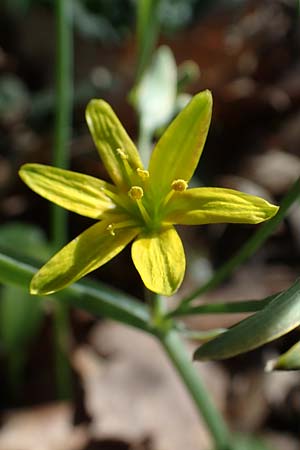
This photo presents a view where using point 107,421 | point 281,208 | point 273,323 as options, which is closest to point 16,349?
point 107,421

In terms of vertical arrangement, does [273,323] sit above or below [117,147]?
below

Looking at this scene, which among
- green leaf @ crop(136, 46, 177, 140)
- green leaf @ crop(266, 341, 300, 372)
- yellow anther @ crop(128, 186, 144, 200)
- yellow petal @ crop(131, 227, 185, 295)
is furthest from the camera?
green leaf @ crop(136, 46, 177, 140)

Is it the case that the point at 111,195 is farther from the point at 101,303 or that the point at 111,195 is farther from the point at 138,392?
the point at 138,392

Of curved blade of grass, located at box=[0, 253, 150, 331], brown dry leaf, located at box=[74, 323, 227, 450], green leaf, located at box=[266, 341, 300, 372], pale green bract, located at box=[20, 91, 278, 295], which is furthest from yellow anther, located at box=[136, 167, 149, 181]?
brown dry leaf, located at box=[74, 323, 227, 450]

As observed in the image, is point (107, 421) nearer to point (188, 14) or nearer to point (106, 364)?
point (106, 364)

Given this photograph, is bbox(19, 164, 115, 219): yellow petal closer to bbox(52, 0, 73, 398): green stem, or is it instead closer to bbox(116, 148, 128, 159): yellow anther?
bbox(116, 148, 128, 159): yellow anther

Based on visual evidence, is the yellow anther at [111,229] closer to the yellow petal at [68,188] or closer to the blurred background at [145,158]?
the yellow petal at [68,188]
